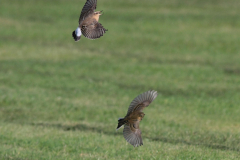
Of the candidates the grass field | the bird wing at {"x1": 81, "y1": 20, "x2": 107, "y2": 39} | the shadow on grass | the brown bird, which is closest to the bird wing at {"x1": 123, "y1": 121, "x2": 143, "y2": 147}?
the brown bird

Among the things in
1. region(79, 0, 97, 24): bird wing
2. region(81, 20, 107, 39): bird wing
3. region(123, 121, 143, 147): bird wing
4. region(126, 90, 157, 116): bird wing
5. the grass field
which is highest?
the grass field

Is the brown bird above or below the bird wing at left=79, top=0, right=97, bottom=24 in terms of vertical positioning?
below

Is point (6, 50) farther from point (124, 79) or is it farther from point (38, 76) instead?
point (124, 79)

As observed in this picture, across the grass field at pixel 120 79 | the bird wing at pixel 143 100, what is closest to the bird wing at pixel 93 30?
the bird wing at pixel 143 100

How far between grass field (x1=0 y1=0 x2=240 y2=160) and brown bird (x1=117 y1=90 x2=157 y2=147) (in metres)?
2.34

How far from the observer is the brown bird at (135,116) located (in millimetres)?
7301

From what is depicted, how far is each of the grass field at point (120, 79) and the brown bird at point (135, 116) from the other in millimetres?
2344

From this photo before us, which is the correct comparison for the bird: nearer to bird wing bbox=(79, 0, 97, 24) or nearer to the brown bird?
bird wing bbox=(79, 0, 97, 24)

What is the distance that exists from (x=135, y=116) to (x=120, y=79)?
15014 mm

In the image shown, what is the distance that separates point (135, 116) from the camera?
24.1 feet

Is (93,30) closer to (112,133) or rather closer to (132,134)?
(132,134)

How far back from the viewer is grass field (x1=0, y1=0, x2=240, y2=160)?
11.9 meters

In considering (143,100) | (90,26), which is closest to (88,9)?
(90,26)

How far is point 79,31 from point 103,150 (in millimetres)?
5270
